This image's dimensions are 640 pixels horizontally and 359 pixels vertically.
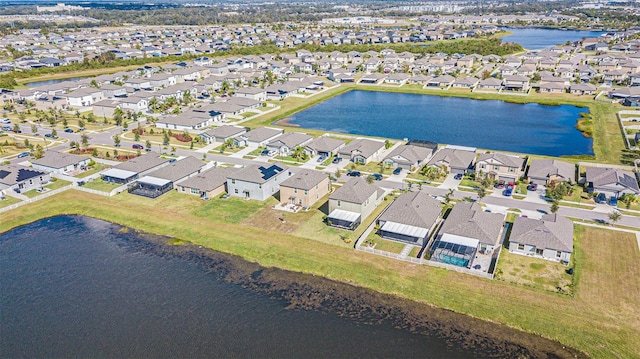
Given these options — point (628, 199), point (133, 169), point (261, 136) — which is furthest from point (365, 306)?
point (261, 136)

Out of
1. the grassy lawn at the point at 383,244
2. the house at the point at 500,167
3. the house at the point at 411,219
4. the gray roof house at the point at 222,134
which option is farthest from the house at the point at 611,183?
the gray roof house at the point at 222,134

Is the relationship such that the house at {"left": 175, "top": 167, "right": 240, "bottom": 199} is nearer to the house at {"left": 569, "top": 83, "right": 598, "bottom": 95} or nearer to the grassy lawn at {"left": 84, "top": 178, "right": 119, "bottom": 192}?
the grassy lawn at {"left": 84, "top": 178, "right": 119, "bottom": 192}

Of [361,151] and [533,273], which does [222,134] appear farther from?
[533,273]

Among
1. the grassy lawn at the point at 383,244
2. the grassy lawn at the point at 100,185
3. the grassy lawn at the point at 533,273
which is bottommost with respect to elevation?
the grassy lawn at the point at 100,185

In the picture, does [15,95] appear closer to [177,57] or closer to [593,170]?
[177,57]

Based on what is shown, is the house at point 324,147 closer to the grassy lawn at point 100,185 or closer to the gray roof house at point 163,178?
the gray roof house at point 163,178

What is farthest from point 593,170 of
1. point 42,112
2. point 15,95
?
point 15,95
